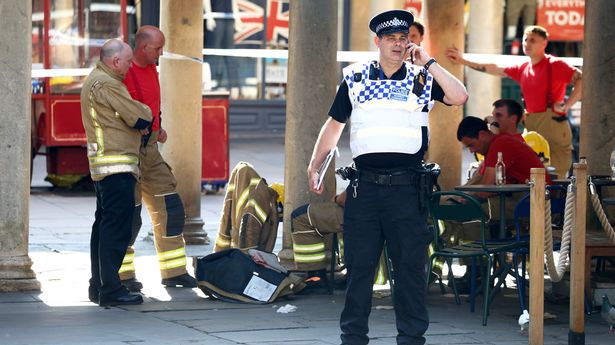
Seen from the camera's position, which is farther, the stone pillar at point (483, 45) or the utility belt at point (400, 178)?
the stone pillar at point (483, 45)

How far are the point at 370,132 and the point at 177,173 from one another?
5563mm

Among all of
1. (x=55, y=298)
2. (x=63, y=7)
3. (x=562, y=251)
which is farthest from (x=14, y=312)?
(x=63, y=7)

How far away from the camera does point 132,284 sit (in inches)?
384

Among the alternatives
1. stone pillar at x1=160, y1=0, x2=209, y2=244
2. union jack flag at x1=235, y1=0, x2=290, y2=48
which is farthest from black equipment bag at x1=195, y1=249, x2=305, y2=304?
union jack flag at x1=235, y1=0, x2=290, y2=48

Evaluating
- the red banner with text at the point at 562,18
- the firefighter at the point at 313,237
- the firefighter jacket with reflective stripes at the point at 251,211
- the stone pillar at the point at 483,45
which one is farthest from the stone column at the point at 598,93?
the red banner with text at the point at 562,18

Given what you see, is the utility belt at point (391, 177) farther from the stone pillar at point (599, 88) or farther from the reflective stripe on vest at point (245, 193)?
the reflective stripe on vest at point (245, 193)

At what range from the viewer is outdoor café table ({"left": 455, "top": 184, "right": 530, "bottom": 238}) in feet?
A: 29.7

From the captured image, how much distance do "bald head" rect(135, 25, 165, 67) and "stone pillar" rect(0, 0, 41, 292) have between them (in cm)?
79

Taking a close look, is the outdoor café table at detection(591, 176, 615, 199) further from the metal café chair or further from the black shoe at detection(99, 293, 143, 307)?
the black shoe at detection(99, 293, 143, 307)

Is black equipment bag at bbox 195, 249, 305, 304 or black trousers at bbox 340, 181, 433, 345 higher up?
black trousers at bbox 340, 181, 433, 345

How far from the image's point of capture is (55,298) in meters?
9.45

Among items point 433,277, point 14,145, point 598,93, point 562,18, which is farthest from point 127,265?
point 562,18

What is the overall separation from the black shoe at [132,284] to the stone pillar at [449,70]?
3.64 meters

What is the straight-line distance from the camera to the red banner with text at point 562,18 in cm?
2612
